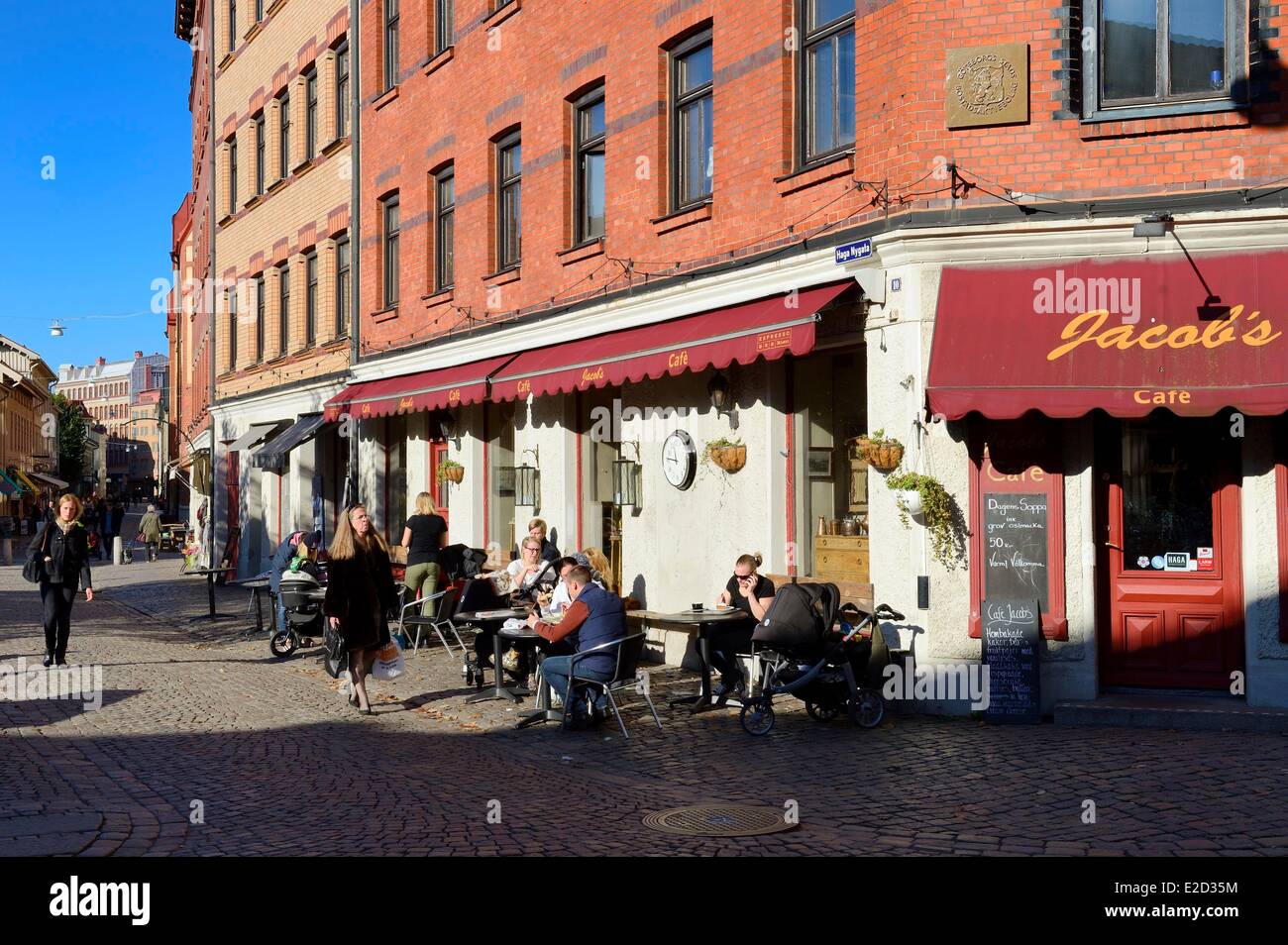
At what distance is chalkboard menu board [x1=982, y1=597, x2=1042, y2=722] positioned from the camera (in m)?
10.5

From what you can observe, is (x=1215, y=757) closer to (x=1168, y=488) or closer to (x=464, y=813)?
(x=1168, y=488)

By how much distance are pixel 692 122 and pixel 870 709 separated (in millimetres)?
6887

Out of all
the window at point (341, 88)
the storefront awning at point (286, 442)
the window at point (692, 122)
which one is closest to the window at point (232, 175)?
the window at point (341, 88)

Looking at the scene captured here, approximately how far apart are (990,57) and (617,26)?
568cm

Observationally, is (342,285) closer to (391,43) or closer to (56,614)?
(391,43)

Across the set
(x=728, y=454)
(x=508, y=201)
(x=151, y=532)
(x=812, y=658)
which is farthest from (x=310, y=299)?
(x=812, y=658)

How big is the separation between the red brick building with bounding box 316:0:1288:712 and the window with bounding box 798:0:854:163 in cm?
3

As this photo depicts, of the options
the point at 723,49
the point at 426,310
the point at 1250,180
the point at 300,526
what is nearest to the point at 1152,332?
the point at 1250,180

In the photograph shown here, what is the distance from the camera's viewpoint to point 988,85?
35.3 feet

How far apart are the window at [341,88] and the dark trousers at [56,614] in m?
Answer: 12.1

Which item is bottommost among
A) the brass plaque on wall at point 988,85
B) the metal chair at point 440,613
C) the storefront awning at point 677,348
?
the metal chair at point 440,613

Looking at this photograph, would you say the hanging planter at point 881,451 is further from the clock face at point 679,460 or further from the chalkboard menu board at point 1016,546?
the clock face at point 679,460

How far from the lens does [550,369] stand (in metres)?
15.1

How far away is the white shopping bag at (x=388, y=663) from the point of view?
12.0m
